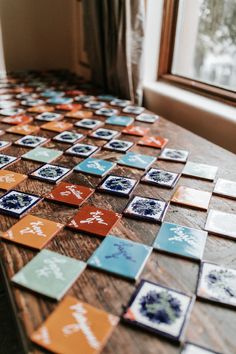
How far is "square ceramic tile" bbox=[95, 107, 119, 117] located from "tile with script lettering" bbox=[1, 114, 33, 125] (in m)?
0.31

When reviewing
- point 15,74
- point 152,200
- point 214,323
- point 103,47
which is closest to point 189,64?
point 103,47

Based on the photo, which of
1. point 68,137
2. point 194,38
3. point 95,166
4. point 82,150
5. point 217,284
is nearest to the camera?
point 217,284

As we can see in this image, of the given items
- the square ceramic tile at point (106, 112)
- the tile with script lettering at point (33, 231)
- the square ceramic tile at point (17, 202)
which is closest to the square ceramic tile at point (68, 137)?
the square ceramic tile at point (106, 112)

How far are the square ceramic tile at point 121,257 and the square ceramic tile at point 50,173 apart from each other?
1.00 ft

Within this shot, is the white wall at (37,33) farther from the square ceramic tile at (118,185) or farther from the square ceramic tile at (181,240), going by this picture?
the square ceramic tile at (181,240)

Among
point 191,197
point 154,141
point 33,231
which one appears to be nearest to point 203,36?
point 154,141

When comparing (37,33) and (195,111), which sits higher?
(37,33)

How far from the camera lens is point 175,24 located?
1.82 m

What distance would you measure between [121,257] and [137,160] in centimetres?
47

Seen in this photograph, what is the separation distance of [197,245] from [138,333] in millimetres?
243

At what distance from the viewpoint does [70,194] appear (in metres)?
0.84

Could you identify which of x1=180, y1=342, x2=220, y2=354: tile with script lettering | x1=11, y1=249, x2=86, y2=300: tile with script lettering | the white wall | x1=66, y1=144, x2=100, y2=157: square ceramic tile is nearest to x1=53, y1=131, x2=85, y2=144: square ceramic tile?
x1=66, y1=144, x2=100, y2=157: square ceramic tile

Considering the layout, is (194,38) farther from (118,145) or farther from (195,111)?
(118,145)

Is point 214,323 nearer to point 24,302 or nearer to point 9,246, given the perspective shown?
point 24,302
